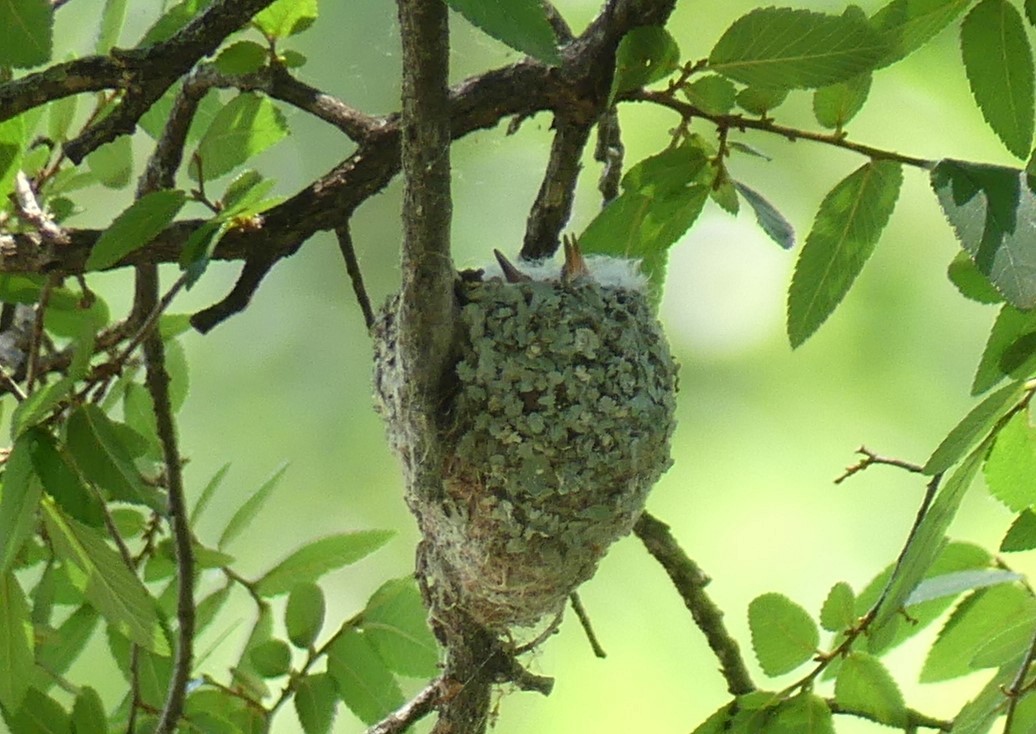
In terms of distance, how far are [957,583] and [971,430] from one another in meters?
0.49

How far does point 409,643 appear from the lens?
2201 millimetres

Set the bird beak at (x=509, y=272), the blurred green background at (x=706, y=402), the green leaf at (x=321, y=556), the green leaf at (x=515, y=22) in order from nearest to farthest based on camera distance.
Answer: the green leaf at (x=515, y=22) → the bird beak at (x=509, y=272) → the green leaf at (x=321, y=556) → the blurred green background at (x=706, y=402)

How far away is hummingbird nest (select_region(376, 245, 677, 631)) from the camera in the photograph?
1795 mm

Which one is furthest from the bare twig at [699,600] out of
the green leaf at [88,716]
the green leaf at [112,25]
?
the green leaf at [112,25]

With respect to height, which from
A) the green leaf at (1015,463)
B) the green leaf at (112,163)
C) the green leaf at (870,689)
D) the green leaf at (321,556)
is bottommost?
the green leaf at (870,689)

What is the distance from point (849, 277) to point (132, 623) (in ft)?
3.32

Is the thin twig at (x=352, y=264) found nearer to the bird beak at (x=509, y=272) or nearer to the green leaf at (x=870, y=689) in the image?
the bird beak at (x=509, y=272)

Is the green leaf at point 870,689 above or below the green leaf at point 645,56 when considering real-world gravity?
below

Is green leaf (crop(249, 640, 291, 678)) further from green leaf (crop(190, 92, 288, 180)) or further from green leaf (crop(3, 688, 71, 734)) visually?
green leaf (crop(190, 92, 288, 180))

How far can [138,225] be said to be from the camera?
5.19 feet

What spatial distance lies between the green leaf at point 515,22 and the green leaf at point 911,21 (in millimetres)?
597

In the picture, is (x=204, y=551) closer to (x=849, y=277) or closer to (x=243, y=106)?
(x=243, y=106)

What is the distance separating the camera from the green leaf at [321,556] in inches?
89.4

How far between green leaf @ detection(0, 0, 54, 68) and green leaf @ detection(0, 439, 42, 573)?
470 millimetres
